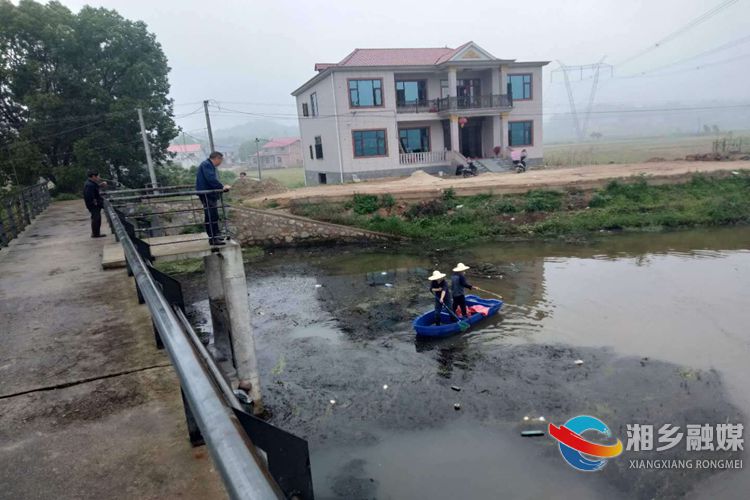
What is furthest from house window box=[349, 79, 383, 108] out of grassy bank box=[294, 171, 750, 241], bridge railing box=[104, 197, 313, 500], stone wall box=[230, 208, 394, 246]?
bridge railing box=[104, 197, 313, 500]

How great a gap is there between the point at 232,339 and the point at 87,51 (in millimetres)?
25676

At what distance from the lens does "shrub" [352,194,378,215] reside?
22.4 m

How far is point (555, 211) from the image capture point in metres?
22.3

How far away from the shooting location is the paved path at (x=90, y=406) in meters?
2.35

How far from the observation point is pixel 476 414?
7777 mm

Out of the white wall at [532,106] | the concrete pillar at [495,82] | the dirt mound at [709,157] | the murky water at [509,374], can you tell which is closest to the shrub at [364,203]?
the murky water at [509,374]

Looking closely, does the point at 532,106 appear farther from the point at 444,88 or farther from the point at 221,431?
the point at 221,431

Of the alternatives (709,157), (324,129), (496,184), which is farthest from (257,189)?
(709,157)

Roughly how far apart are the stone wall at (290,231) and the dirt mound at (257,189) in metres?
6.91

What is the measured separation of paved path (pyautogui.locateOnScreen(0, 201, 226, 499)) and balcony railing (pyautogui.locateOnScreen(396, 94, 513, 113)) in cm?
2712

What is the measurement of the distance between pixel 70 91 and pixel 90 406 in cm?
2918

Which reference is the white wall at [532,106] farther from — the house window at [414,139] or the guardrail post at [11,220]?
the guardrail post at [11,220]

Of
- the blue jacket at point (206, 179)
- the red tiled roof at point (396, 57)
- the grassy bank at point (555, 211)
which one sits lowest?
the grassy bank at point (555, 211)

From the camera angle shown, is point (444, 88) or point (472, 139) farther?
point (472, 139)
